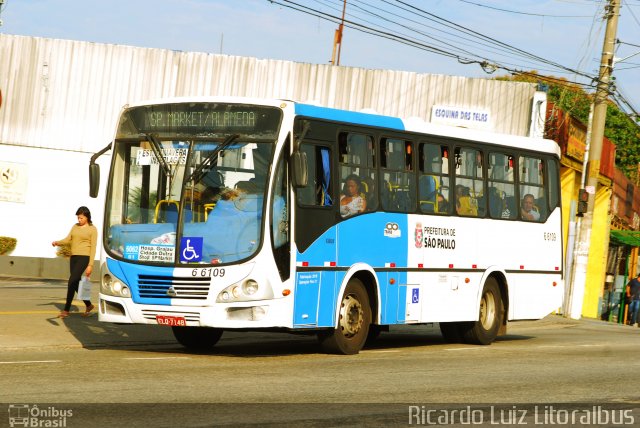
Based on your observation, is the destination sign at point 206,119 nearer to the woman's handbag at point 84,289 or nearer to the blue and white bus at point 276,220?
the blue and white bus at point 276,220

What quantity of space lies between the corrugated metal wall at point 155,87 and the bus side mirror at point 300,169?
22224 millimetres

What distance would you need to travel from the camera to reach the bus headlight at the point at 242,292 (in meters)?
14.2

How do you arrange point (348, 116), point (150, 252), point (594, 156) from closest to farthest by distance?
point (150, 252), point (348, 116), point (594, 156)

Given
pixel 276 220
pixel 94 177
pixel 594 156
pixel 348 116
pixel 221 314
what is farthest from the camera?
pixel 594 156

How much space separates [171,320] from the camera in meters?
14.3

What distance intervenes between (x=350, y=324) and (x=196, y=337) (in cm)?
215

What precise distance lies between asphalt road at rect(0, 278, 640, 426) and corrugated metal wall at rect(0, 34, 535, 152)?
16543mm

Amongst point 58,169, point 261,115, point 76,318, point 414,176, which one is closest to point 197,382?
point 261,115

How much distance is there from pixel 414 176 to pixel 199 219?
3937mm

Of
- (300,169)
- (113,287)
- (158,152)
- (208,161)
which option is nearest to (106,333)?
(113,287)

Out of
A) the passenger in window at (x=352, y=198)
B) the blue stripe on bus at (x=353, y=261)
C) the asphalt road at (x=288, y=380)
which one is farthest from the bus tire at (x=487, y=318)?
the passenger in window at (x=352, y=198)

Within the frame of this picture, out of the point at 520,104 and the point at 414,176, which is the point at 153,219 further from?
the point at 520,104

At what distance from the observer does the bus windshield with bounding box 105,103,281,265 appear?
14.3 metres

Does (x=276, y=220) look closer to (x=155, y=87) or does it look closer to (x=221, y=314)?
(x=221, y=314)
